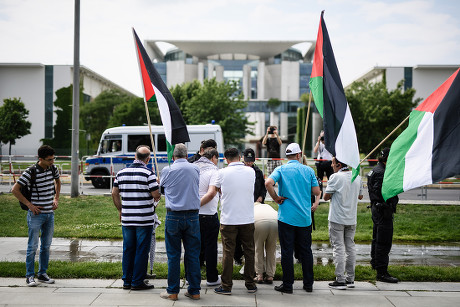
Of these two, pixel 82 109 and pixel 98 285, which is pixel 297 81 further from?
pixel 98 285

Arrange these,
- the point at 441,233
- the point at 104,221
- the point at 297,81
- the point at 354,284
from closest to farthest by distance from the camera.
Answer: the point at 354,284, the point at 441,233, the point at 104,221, the point at 297,81

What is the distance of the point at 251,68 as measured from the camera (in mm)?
86125

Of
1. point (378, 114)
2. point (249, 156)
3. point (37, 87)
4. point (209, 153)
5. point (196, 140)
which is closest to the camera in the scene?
point (209, 153)

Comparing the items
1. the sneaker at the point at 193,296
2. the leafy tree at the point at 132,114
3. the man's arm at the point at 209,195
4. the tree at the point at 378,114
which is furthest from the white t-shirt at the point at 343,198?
the leafy tree at the point at 132,114

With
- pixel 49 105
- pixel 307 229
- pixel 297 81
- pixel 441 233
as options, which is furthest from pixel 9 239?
pixel 297 81

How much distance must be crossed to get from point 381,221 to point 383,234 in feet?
0.66

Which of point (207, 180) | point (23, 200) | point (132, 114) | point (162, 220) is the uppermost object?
point (132, 114)

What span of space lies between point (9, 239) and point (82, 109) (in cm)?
4874

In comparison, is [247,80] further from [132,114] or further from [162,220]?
[162,220]

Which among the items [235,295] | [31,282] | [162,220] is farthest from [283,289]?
[162,220]

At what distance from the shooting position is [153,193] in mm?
5980

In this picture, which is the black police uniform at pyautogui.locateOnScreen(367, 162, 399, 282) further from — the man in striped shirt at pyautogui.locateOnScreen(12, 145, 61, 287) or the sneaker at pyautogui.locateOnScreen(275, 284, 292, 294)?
the man in striped shirt at pyautogui.locateOnScreen(12, 145, 61, 287)

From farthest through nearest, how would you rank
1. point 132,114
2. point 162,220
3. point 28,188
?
point 132,114
point 162,220
point 28,188

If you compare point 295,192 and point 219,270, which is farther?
point 219,270
